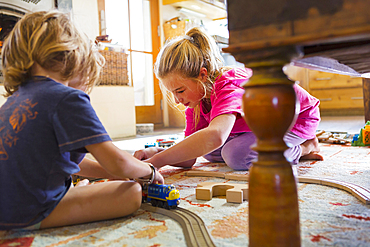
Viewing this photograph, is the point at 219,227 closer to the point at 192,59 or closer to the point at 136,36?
the point at 192,59

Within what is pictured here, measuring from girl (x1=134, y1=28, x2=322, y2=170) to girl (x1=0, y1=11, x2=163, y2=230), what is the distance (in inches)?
10.6

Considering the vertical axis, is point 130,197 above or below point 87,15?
below

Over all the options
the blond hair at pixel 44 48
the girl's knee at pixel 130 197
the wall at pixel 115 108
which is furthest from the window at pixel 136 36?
the girl's knee at pixel 130 197

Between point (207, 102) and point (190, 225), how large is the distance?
0.80 metres

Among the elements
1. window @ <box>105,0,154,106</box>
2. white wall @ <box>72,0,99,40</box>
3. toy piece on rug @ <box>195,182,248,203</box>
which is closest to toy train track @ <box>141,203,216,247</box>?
toy piece on rug @ <box>195,182,248,203</box>

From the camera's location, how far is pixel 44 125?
658 millimetres

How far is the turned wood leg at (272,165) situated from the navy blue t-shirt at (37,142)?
340 mm

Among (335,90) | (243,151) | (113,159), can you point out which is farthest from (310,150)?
(335,90)

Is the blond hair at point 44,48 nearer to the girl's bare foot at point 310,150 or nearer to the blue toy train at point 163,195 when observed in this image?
the blue toy train at point 163,195

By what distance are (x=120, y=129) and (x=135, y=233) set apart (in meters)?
2.54

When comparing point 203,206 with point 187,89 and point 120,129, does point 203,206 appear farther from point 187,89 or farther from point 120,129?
point 120,129

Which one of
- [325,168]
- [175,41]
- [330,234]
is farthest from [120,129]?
[330,234]

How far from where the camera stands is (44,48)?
701mm

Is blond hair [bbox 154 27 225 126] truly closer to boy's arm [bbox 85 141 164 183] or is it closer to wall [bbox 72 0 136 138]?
boy's arm [bbox 85 141 164 183]
